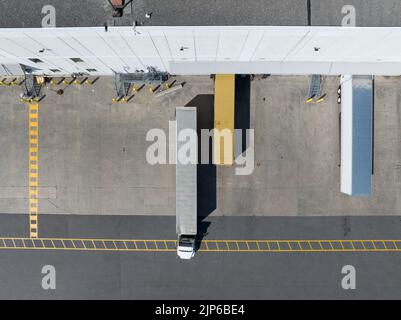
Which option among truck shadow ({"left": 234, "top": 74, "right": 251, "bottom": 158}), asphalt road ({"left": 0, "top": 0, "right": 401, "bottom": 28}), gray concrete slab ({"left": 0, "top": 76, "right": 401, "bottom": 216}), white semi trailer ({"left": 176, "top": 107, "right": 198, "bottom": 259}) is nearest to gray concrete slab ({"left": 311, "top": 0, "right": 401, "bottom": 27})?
asphalt road ({"left": 0, "top": 0, "right": 401, "bottom": 28})

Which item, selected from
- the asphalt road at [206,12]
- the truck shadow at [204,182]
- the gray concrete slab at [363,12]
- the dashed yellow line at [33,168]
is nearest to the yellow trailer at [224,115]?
the truck shadow at [204,182]

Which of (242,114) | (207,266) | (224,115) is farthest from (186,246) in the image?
(242,114)

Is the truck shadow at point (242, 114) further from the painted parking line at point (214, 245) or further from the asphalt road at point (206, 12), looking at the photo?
the asphalt road at point (206, 12)

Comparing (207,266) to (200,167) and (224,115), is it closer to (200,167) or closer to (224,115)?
(200,167)

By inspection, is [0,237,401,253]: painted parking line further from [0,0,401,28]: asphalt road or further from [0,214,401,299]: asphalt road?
[0,0,401,28]: asphalt road
